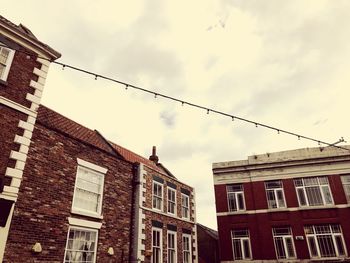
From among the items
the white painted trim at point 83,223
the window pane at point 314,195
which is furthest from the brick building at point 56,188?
the window pane at point 314,195

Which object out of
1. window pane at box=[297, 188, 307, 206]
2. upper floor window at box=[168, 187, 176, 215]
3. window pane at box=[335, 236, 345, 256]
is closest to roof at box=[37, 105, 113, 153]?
upper floor window at box=[168, 187, 176, 215]

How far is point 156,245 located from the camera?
16.0 meters

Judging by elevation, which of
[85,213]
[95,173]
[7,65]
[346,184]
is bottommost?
[85,213]

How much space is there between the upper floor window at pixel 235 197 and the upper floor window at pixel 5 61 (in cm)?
1623

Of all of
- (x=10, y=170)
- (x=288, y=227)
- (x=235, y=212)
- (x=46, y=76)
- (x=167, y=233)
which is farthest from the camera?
(x=235, y=212)

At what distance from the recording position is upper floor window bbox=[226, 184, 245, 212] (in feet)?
67.3

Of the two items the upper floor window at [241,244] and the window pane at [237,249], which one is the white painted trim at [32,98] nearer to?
the upper floor window at [241,244]

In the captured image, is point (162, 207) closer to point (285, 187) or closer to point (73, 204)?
point (73, 204)

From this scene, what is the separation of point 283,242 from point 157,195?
8.85 meters

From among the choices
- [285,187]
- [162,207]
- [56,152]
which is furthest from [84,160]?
[285,187]

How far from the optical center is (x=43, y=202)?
10594mm

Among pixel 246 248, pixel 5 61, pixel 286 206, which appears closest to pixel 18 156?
pixel 5 61

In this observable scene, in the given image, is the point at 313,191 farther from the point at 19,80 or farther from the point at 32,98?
the point at 19,80

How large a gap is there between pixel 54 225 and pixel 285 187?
50.0 ft
